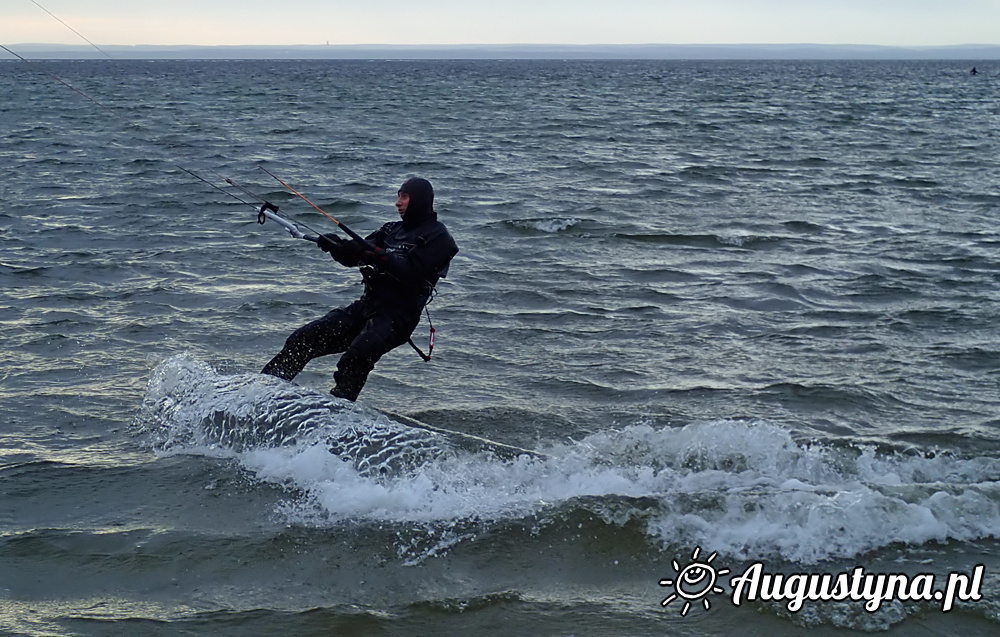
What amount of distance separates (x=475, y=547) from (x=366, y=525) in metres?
0.68

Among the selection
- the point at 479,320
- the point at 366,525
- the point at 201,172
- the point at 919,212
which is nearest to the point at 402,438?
the point at 366,525

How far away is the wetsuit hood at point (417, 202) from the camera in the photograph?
6.90 metres

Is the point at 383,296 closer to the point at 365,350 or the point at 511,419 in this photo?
the point at 365,350

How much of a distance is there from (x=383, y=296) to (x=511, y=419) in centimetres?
151

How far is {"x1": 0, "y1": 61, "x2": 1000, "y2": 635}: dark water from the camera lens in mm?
5074

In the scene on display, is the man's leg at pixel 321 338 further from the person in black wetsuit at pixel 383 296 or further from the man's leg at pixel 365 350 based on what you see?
the man's leg at pixel 365 350

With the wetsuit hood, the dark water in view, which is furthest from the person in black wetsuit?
the dark water

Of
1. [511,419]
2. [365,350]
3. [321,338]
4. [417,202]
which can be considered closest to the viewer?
[365,350]

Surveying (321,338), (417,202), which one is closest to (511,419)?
(321,338)

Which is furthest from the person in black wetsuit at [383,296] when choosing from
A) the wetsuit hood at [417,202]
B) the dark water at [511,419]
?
the dark water at [511,419]

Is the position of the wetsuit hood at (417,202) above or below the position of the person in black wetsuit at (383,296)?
above

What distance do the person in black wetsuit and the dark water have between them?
31cm

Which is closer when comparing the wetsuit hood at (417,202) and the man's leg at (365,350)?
the man's leg at (365,350)

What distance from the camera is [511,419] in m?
7.75
